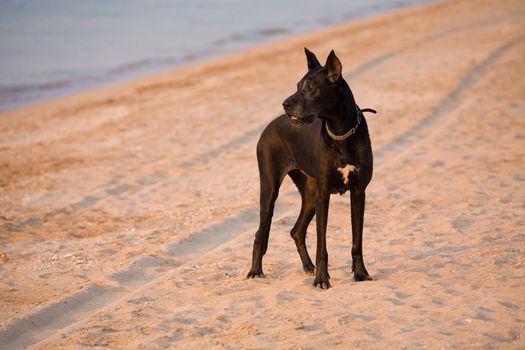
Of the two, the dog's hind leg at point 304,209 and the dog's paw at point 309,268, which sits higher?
the dog's hind leg at point 304,209

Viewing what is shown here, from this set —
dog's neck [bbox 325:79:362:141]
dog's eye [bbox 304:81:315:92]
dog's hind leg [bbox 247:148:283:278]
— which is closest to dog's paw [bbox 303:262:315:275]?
dog's hind leg [bbox 247:148:283:278]

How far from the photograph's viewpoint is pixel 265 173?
7.32m

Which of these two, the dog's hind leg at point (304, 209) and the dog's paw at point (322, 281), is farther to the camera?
the dog's hind leg at point (304, 209)

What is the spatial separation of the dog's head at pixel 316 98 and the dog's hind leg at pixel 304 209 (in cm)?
93

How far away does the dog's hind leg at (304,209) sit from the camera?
743 centimetres

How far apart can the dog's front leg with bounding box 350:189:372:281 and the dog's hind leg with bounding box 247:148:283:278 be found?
0.75 meters

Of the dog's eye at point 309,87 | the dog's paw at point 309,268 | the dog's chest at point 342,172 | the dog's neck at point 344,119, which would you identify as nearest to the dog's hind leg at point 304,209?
the dog's paw at point 309,268

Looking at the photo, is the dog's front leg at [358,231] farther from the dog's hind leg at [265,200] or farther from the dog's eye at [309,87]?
the dog's eye at [309,87]

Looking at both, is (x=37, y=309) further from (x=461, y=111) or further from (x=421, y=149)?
(x=461, y=111)

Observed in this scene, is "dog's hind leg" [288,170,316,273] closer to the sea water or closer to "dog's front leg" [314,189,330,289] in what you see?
"dog's front leg" [314,189,330,289]

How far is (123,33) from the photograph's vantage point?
3466 centimetres

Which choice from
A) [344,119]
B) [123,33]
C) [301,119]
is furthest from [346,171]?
[123,33]

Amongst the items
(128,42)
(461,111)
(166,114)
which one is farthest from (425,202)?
(128,42)

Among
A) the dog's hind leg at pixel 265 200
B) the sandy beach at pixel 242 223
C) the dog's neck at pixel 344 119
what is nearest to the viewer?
the sandy beach at pixel 242 223
